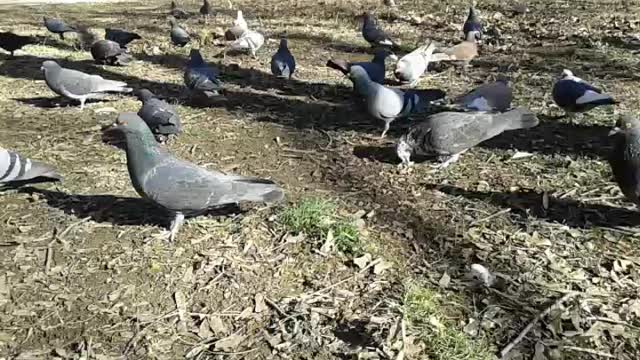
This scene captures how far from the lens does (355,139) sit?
20.1ft

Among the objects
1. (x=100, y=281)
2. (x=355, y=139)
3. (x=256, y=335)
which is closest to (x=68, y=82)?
(x=355, y=139)

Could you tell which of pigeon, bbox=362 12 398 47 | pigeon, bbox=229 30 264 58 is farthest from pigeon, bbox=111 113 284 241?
pigeon, bbox=362 12 398 47

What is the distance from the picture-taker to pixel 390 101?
5.98 m

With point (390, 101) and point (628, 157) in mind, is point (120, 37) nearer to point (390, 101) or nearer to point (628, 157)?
point (390, 101)

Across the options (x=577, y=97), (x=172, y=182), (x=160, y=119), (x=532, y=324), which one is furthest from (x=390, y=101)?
(x=532, y=324)

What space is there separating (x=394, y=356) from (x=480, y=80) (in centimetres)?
581

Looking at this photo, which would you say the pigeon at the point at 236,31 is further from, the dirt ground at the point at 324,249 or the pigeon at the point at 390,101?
the pigeon at the point at 390,101

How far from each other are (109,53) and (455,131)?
5916 millimetres

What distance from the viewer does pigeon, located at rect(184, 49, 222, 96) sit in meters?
7.42

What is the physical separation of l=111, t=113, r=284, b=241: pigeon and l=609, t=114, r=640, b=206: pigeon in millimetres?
2325

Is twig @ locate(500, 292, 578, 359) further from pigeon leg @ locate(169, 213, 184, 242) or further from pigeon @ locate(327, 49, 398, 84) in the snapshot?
pigeon @ locate(327, 49, 398, 84)

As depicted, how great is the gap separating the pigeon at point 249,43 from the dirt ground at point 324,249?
2848 millimetres

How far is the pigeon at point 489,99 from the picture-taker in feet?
20.4

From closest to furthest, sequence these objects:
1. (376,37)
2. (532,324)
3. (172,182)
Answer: (532,324) → (172,182) → (376,37)
